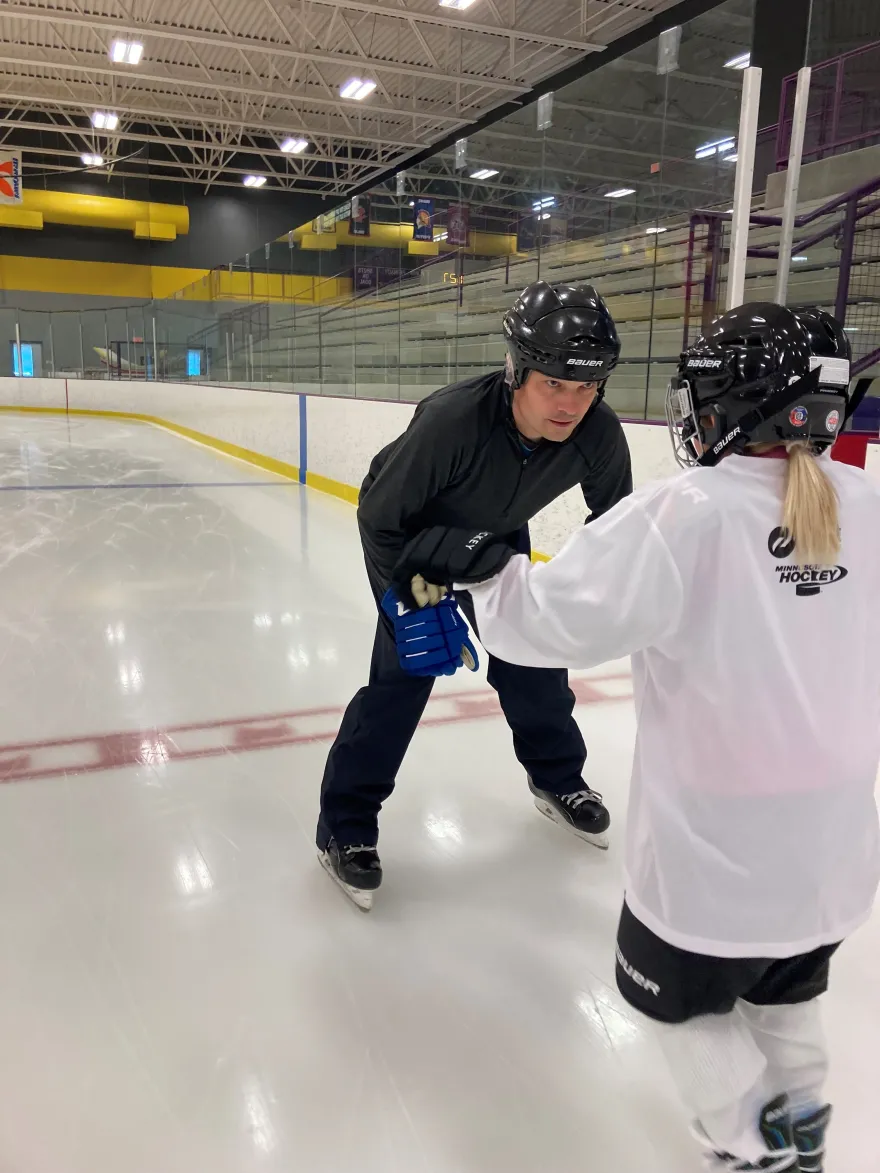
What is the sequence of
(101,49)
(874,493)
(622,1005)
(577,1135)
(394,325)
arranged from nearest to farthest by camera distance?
(874,493)
(577,1135)
(622,1005)
(394,325)
(101,49)

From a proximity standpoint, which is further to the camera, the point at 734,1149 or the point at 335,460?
the point at 335,460

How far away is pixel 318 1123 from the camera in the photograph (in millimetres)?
1115

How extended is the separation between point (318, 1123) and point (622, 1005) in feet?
1.64

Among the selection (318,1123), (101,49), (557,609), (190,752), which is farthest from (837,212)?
(101,49)

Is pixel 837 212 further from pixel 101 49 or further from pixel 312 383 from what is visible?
pixel 101 49

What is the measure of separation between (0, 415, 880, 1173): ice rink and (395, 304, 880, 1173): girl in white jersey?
29 cm

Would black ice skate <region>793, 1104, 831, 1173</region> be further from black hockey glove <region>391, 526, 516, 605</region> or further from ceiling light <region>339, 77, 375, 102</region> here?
ceiling light <region>339, 77, 375, 102</region>

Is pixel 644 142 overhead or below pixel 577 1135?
overhead

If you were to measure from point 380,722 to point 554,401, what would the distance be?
710mm

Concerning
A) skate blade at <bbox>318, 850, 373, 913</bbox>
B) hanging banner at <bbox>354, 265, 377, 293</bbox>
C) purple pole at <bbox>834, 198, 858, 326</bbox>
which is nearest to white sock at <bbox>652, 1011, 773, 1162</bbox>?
skate blade at <bbox>318, 850, 373, 913</bbox>

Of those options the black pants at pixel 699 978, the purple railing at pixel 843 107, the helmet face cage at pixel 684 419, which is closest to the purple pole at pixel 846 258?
the purple railing at pixel 843 107

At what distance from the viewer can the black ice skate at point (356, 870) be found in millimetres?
→ 1600

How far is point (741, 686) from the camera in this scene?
0.81 meters

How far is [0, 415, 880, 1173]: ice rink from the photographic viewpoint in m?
1.11
